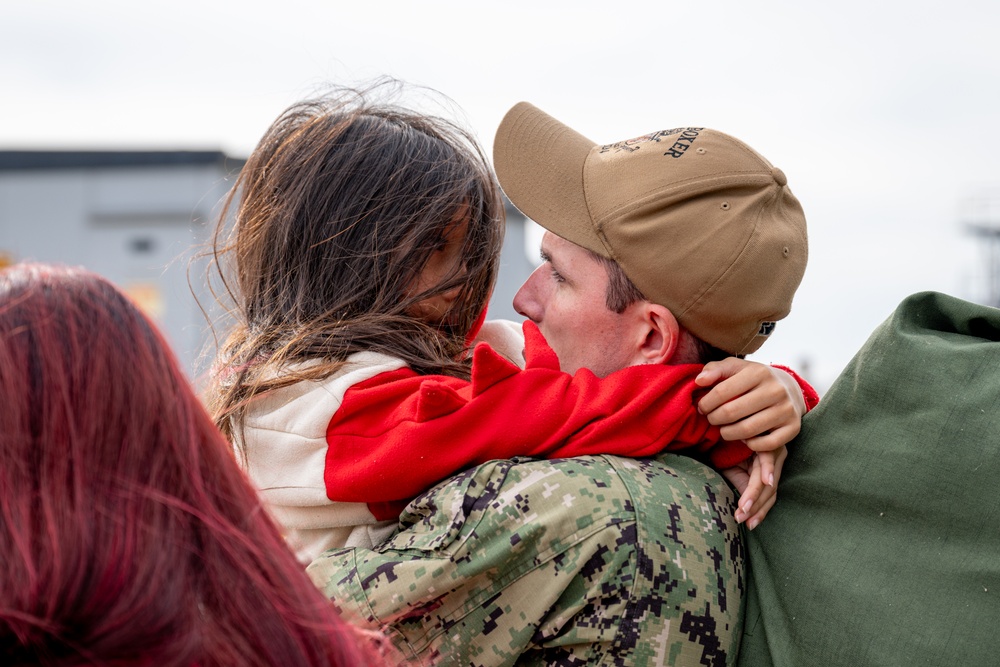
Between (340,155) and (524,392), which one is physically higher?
(340,155)

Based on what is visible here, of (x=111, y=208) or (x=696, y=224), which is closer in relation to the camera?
(x=696, y=224)

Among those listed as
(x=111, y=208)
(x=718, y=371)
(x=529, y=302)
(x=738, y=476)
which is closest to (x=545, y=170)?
(x=529, y=302)

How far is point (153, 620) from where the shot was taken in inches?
42.5

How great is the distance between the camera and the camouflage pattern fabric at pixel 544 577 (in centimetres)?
183

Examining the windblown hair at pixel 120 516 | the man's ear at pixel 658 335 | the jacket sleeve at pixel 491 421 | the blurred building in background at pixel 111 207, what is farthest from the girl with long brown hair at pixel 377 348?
the blurred building in background at pixel 111 207

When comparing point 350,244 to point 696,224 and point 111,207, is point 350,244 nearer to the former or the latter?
point 696,224

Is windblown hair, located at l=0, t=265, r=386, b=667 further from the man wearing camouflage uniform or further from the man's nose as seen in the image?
the man's nose

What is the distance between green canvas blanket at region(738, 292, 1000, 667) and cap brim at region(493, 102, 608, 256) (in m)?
0.63

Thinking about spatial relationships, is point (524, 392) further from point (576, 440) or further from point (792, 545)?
point (792, 545)

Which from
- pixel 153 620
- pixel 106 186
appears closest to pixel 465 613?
pixel 153 620

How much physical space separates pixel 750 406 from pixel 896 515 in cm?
33

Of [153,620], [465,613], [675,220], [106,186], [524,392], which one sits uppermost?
[675,220]

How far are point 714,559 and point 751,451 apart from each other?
0.30 metres

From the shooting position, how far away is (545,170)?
2.33 metres
